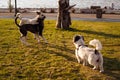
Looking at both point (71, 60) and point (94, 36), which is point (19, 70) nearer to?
point (71, 60)

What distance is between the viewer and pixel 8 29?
64.2ft

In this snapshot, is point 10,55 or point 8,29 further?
point 8,29

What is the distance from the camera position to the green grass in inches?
415

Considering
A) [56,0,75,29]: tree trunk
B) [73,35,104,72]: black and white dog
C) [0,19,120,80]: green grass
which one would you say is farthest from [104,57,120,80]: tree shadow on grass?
[56,0,75,29]: tree trunk

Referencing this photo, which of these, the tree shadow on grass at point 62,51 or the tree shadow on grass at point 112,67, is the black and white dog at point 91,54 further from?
the tree shadow on grass at point 62,51

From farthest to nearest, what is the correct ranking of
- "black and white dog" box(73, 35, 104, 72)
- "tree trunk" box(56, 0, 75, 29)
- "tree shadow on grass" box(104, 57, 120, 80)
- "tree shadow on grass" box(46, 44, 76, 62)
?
"tree trunk" box(56, 0, 75, 29) < "tree shadow on grass" box(46, 44, 76, 62) < "tree shadow on grass" box(104, 57, 120, 80) < "black and white dog" box(73, 35, 104, 72)

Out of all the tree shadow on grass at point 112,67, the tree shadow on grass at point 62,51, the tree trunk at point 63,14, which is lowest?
the tree shadow on grass at point 112,67

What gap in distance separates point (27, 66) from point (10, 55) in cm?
186

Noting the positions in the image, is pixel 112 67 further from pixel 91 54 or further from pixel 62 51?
pixel 62 51

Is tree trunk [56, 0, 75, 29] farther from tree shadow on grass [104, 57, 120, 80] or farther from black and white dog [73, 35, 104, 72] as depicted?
black and white dog [73, 35, 104, 72]

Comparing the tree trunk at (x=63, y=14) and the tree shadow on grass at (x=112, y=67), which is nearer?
the tree shadow on grass at (x=112, y=67)

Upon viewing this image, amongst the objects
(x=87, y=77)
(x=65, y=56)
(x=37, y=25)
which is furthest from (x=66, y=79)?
(x=37, y=25)

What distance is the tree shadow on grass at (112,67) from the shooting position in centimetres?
1067

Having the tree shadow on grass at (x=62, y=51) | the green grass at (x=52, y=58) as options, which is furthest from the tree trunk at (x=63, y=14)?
the tree shadow on grass at (x=62, y=51)
